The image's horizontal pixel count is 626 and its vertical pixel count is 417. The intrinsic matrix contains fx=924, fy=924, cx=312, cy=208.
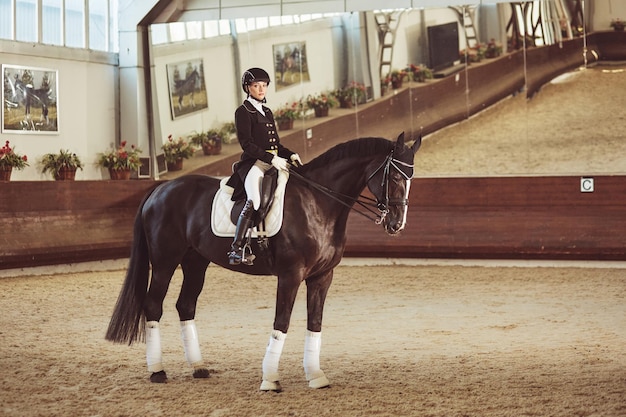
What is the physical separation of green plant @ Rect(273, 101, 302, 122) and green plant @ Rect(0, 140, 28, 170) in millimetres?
3655

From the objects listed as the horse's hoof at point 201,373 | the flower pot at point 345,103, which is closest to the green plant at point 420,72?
the flower pot at point 345,103

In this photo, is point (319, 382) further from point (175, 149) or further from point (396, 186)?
point (175, 149)

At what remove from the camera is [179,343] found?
6941 millimetres

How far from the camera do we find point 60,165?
12.6m

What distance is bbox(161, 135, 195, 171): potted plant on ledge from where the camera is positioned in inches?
548

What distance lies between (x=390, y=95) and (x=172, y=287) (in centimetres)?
445

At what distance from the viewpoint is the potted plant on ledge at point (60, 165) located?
12.6 metres

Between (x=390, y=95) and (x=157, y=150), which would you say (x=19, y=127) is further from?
(x=390, y=95)

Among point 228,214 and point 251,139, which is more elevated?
point 251,139

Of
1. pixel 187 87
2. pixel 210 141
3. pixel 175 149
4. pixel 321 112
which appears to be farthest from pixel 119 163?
pixel 321 112

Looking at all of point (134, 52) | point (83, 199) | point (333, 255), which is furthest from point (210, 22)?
point (333, 255)

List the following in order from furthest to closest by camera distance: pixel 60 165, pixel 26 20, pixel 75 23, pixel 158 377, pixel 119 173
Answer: pixel 119 173, pixel 75 23, pixel 60 165, pixel 26 20, pixel 158 377

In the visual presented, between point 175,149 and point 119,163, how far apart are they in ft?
3.15

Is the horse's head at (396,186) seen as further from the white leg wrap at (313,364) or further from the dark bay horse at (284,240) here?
the white leg wrap at (313,364)
